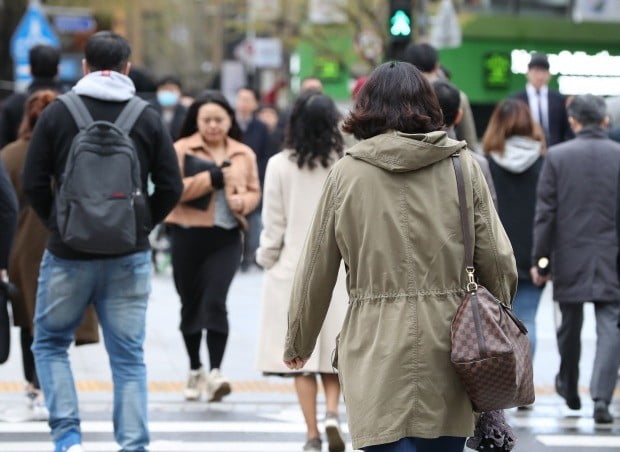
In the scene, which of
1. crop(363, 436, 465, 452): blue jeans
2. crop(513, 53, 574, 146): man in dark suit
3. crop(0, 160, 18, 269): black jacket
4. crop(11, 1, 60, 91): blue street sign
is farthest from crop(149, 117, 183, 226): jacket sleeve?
crop(11, 1, 60, 91): blue street sign

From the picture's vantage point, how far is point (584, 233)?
8.07m

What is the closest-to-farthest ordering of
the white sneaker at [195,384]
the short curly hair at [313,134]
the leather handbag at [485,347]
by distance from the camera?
the leather handbag at [485,347] → the short curly hair at [313,134] → the white sneaker at [195,384]

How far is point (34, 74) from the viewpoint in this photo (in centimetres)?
927

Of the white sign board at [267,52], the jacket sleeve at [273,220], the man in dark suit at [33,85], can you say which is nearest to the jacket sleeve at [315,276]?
the jacket sleeve at [273,220]

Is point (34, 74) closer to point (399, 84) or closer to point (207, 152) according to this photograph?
point (207, 152)

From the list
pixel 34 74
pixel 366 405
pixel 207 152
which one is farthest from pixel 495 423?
pixel 34 74

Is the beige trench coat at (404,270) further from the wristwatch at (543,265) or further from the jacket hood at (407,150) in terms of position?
the wristwatch at (543,265)

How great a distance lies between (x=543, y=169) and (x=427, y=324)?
4.08 metres

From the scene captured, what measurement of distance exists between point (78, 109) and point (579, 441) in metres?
3.37

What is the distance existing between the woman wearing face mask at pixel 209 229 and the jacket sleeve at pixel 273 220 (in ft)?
4.13

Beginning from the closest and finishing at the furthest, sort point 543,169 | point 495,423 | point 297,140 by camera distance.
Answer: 1. point 495,423
2. point 297,140
3. point 543,169

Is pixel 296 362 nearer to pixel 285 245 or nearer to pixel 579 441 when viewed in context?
pixel 285 245

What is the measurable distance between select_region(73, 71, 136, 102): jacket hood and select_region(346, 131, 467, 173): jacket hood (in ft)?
7.21

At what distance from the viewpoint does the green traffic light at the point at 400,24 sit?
12695mm
